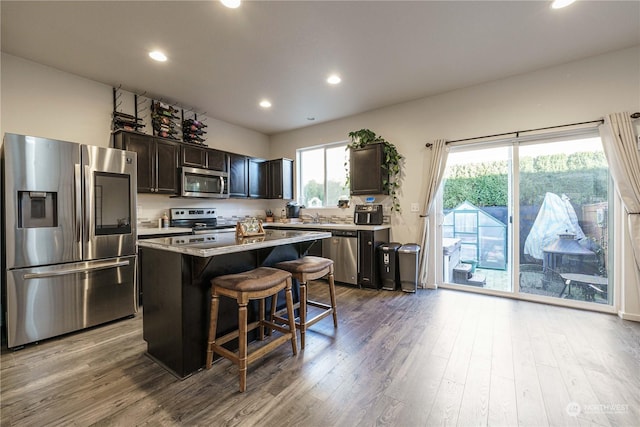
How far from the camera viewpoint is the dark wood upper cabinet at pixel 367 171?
13.6ft

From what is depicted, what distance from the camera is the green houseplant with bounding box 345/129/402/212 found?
4.19m

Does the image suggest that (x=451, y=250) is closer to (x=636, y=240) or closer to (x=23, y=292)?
(x=636, y=240)

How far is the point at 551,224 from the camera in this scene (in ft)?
10.7

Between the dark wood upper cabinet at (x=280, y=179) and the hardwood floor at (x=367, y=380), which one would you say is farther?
the dark wood upper cabinet at (x=280, y=179)

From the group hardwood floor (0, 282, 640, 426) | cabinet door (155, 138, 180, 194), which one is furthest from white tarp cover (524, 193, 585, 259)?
cabinet door (155, 138, 180, 194)

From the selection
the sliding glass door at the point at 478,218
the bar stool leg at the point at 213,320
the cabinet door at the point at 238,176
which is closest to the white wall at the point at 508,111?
the sliding glass door at the point at 478,218

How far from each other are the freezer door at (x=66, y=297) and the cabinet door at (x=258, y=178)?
2.52 meters

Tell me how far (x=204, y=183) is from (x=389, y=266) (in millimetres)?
3101

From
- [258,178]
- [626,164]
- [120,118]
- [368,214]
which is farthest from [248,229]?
[626,164]

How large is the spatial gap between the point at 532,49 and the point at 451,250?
2.53m

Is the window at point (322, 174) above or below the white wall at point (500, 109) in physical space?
below

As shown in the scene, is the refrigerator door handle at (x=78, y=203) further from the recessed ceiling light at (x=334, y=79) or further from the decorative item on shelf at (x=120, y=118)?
the recessed ceiling light at (x=334, y=79)

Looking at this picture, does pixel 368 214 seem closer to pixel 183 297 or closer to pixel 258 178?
pixel 258 178

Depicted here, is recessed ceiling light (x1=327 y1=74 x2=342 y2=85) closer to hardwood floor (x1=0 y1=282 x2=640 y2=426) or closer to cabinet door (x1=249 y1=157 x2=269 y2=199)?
cabinet door (x1=249 y1=157 x2=269 y2=199)
